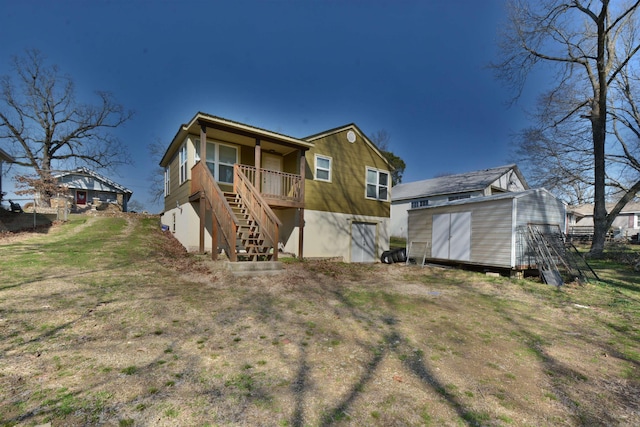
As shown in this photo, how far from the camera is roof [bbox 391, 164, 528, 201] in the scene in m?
20.7

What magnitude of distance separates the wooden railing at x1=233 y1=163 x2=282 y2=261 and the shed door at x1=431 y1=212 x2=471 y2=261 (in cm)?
692

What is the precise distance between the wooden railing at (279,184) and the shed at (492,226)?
5.89m

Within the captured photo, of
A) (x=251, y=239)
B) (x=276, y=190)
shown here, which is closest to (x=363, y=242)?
(x=276, y=190)

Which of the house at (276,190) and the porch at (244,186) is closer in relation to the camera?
the porch at (244,186)

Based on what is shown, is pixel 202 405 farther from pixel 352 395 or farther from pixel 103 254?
pixel 103 254

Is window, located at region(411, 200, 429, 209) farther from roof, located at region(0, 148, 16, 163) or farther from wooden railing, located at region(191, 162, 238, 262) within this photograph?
roof, located at region(0, 148, 16, 163)

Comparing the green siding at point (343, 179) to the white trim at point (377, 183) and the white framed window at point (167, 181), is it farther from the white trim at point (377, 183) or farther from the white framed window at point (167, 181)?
the white framed window at point (167, 181)

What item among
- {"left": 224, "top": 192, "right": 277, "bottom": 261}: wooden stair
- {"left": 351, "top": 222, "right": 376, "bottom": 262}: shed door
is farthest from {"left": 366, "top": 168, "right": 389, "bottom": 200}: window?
{"left": 224, "top": 192, "right": 277, "bottom": 261}: wooden stair

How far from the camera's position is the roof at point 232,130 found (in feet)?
31.3

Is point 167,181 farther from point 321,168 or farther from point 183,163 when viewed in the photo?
point 321,168

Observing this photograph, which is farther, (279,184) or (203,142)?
(279,184)

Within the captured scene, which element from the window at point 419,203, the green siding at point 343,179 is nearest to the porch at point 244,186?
the green siding at point 343,179

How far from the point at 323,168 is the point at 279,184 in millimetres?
2497

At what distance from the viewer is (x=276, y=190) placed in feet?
38.7
